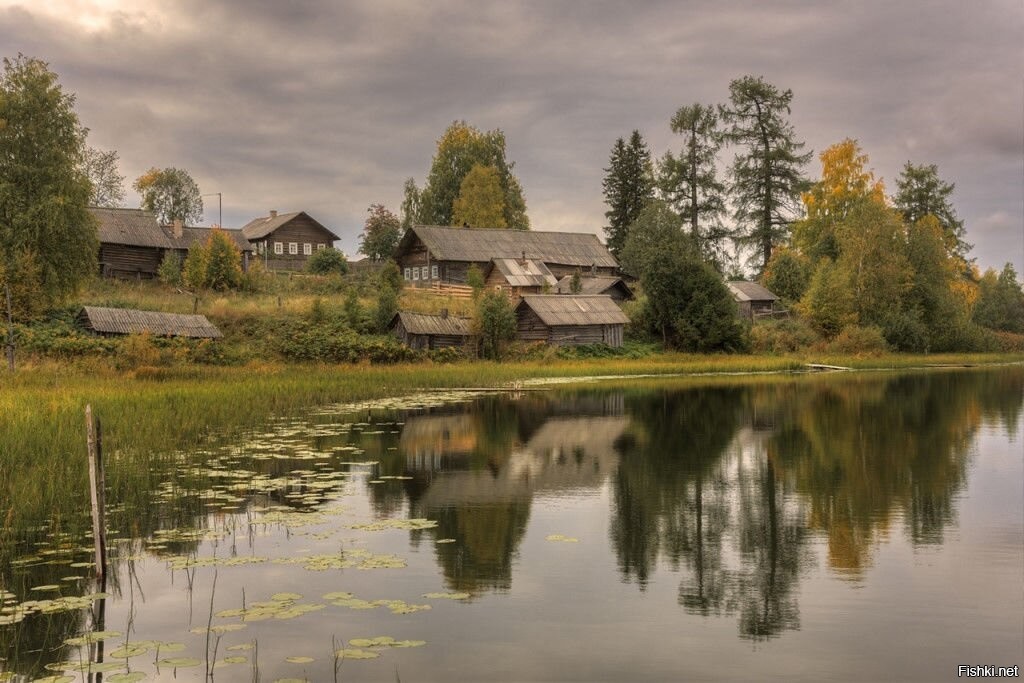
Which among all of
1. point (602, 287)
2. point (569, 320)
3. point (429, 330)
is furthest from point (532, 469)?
point (602, 287)

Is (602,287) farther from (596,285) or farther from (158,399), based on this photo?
(158,399)

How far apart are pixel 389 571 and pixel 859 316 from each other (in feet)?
187

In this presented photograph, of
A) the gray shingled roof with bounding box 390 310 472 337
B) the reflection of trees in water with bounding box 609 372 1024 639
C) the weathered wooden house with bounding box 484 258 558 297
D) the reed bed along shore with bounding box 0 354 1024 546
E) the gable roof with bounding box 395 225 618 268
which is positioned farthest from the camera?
the gable roof with bounding box 395 225 618 268

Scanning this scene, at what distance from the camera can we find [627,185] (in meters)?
82.0

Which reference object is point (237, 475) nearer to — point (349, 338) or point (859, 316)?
point (349, 338)

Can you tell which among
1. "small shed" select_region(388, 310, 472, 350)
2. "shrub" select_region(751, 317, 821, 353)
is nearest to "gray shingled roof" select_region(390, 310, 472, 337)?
"small shed" select_region(388, 310, 472, 350)

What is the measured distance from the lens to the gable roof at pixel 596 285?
65.4 m

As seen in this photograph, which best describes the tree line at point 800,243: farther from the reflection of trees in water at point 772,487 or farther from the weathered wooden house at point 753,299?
the reflection of trees in water at point 772,487

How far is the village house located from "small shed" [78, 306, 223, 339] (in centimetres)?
1534

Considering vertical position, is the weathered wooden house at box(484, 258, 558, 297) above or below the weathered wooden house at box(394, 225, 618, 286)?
below

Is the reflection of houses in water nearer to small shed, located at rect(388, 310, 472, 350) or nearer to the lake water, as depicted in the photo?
the lake water

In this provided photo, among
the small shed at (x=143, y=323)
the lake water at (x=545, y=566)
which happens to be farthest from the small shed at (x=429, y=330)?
the lake water at (x=545, y=566)

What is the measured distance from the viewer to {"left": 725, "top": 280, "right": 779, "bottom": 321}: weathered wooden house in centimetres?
6911

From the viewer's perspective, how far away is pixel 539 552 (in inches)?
460
